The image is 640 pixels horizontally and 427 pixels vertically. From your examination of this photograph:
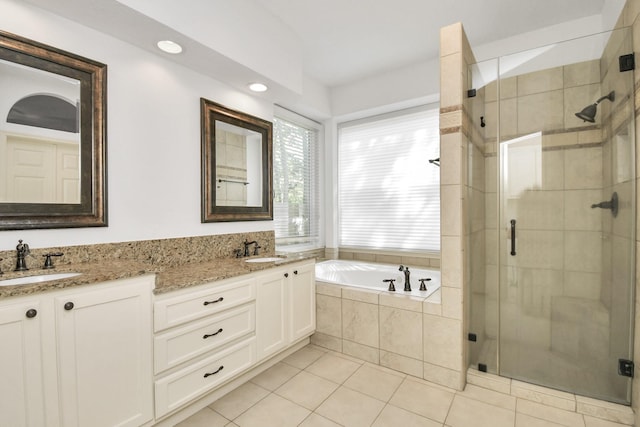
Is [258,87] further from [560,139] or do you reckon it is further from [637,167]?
[637,167]

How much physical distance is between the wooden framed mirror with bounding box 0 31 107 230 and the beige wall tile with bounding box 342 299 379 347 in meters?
1.84

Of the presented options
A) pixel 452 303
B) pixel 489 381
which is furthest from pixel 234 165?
pixel 489 381

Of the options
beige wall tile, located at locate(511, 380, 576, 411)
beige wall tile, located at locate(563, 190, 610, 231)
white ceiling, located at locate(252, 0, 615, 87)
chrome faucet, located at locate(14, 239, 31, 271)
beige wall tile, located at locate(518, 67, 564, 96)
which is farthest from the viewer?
white ceiling, located at locate(252, 0, 615, 87)

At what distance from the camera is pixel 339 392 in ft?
6.69

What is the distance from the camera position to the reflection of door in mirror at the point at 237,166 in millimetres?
2590

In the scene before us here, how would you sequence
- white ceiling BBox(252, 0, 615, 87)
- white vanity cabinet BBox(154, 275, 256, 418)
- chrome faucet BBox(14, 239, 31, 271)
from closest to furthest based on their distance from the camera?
chrome faucet BBox(14, 239, 31, 271)
white vanity cabinet BBox(154, 275, 256, 418)
white ceiling BBox(252, 0, 615, 87)

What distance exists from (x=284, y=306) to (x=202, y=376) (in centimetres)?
74

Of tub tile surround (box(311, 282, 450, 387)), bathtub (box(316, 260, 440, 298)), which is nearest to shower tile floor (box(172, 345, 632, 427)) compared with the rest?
tub tile surround (box(311, 282, 450, 387))

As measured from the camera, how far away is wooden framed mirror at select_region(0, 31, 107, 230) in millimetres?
1537

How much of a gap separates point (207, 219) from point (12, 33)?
4.80ft

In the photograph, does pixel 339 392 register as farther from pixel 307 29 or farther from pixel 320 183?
pixel 307 29

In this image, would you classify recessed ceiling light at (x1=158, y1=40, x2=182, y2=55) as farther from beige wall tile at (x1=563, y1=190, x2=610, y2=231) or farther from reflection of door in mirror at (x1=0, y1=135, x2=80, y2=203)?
beige wall tile at (x1=563, y1=190, x2=610, y2=231)

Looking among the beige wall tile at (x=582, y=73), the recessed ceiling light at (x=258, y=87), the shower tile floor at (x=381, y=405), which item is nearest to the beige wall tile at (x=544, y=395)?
the shower tile floor at (x=381, y=405)

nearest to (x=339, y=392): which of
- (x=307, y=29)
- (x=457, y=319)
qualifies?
(x=457, y=319)
